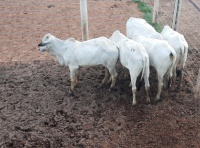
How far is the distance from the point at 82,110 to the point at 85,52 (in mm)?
1118

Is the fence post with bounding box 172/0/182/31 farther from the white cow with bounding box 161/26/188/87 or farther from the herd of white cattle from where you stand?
the white cow with bounding box 161/26/188/87

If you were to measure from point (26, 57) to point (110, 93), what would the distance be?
8.60ft

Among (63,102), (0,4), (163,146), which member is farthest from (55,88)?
(0,4)

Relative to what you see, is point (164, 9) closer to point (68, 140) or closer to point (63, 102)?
point (63, 102)

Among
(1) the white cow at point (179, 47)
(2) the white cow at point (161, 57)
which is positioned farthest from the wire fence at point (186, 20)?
(2) the white cow at point (161, 57)

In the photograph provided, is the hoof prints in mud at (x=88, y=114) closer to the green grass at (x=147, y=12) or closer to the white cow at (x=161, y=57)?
the white cow at (x=161, y=57)

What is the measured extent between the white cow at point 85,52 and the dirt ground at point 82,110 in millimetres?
452

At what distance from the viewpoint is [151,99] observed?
20.3 ft

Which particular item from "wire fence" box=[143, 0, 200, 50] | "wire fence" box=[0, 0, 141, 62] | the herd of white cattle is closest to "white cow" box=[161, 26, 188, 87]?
the herd of white cattle

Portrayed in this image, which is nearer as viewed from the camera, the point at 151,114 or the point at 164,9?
the point at 151,114

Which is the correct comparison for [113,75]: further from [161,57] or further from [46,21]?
[46,21]

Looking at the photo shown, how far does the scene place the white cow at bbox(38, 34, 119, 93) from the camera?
6133 mm

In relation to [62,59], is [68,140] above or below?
below

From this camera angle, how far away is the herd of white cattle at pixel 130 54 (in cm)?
578
